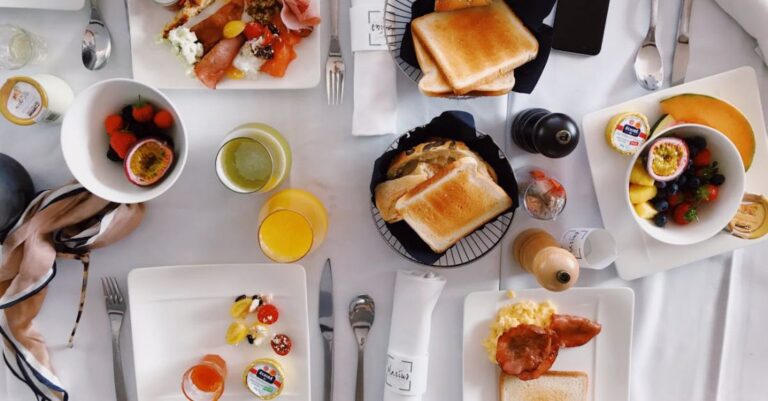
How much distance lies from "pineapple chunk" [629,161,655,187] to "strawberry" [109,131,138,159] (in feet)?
2.88

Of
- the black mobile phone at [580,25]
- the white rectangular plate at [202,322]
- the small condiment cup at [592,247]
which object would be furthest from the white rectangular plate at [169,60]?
the small condiment cup at [592,247]

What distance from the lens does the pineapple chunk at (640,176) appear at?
3.26ft

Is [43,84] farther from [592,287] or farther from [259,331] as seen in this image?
[592,287]

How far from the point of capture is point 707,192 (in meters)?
1.00

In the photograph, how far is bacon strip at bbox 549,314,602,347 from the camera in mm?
1072

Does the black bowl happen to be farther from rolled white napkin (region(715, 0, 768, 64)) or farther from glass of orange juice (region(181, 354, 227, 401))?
rolled white napkin (region(715, 0, 768, 64))

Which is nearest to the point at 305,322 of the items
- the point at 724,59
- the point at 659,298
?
the point at 659,298

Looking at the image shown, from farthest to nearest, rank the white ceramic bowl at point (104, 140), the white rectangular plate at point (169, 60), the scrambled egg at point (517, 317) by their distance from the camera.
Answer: the scrambled egg at point (517, 317), the white rectangular plate at point (169, 60), the white ceramic bowl at point (104, 140)

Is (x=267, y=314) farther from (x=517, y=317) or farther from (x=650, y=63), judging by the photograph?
(x=650, y=63)

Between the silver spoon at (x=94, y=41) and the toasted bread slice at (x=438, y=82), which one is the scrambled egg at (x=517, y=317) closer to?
the toasted bread slice at (x=438, y=82)

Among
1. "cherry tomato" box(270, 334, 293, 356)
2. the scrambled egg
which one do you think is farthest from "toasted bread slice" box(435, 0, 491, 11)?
"cherry tomato" box(270, 334, 293, 356)

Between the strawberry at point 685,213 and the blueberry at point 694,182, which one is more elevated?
the blueberry at point 694,182

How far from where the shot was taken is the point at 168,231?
1.03m

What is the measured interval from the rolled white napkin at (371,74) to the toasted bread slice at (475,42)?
0.08 m
